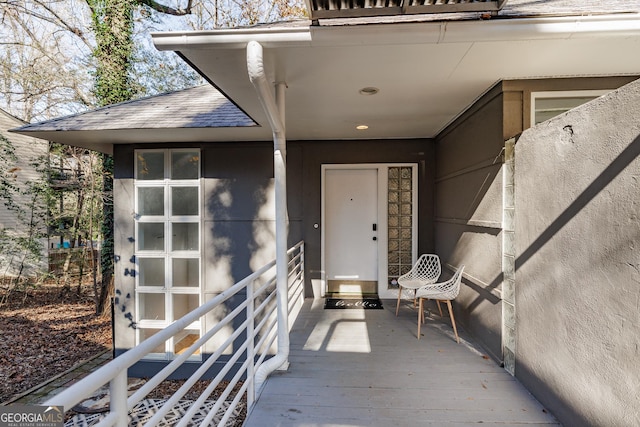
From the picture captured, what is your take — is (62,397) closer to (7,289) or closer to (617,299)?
(617,299)

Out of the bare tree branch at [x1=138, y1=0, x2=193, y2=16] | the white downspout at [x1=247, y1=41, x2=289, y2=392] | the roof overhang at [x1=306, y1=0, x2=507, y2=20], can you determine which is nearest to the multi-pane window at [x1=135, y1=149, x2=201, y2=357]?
the white downspout at [x1=247, y1=41, x2=289, y2=392]

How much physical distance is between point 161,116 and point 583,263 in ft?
15.0

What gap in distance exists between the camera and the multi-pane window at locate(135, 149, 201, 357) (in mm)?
4832

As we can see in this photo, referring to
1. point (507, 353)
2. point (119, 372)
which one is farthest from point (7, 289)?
point (507, 353)

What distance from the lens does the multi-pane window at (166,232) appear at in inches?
190

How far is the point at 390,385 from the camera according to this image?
91.0 inches

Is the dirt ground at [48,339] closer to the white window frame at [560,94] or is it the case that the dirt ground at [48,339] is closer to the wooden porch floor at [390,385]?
the wooden porch floor at [390,385]

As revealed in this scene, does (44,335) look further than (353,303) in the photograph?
Yes

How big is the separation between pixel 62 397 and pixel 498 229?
2844 mm

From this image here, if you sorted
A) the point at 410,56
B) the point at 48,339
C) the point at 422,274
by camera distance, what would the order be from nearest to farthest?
the point at 410,56, the point at 422,274, the point at 48,339

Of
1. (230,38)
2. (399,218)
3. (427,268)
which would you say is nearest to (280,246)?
(230,38)

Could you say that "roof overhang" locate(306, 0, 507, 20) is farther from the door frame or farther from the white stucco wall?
the door frame

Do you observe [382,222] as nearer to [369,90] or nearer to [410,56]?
[369,90]

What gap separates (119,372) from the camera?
2.99 ft
